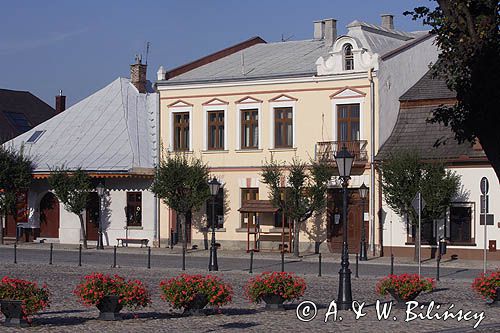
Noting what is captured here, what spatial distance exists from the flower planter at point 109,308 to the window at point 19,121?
50562mm

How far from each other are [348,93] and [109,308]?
87.1ft

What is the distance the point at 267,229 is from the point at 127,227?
24.0 feet

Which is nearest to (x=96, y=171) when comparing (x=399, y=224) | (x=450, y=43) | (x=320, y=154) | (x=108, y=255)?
(x=108, y=255)

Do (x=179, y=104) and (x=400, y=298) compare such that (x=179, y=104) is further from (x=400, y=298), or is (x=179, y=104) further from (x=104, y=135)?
(x=400, y=298)

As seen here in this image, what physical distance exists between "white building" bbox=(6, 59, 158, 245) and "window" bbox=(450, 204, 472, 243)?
14.4m

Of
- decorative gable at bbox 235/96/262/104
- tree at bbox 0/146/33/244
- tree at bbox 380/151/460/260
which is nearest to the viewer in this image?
tree at bbox 380/151/460/260

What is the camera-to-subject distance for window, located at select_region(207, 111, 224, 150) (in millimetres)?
47594

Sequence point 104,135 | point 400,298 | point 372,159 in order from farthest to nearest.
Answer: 1. point 104,135
2. point 372,159
3. point 400,298

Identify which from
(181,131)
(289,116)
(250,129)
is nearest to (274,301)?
(289,116)

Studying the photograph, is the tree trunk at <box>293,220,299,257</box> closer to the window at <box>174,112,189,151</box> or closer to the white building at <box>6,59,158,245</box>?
the window at <box>174,112,189,151</box>

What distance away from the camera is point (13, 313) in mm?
17750

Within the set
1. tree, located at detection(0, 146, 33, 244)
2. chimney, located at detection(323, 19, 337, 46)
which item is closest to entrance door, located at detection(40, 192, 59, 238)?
tree, located at detection(0, 146, 33, 244)

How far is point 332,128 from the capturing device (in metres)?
44.3

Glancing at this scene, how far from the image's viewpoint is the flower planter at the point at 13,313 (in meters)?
17.7
